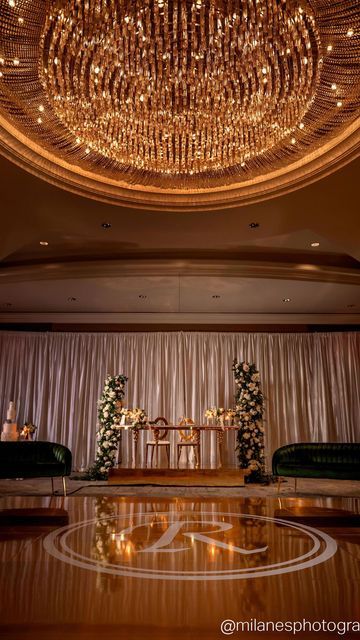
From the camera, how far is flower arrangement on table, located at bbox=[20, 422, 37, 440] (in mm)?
9797

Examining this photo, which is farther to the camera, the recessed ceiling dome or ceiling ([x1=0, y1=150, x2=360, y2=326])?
ceiling ([x1=0, y1=150, x2=360, y2=326])

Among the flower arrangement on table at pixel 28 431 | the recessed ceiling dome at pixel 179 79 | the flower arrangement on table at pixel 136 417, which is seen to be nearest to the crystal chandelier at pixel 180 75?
the recessed ceiling dome at pixel 179 79

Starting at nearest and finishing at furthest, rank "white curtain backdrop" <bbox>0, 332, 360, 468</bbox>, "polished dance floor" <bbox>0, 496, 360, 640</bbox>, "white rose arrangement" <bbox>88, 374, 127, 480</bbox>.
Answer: "polished dance floor" <bbox>0, 496, 360, 640</bbox> → "white rose arrangement" <bbox>88, 374, 127, 480</bbox> → "white curtain backdrop" <bbox>0, 332, 360, 468</bbox>

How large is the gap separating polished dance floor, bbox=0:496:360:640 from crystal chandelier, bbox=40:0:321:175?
2523 mm

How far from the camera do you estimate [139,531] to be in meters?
2.68

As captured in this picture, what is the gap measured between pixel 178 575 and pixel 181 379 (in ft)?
31.1

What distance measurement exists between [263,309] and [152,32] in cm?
836

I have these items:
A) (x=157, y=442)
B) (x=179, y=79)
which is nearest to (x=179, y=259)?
(x=157, y=442)

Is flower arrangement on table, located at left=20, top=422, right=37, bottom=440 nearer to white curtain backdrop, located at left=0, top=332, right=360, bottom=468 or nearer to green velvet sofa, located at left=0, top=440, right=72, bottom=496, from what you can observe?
→ white curtain backdrop, located at left=0, top=332, right=360, bottom=468

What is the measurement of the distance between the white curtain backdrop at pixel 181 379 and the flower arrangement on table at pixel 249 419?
120 centimetres

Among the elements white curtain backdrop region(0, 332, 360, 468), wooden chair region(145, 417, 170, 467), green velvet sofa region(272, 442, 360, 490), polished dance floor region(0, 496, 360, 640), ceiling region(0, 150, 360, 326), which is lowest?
polished dance floor region(0, 496, 360, 640)

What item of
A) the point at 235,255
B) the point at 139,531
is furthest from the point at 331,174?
the point at 139,531

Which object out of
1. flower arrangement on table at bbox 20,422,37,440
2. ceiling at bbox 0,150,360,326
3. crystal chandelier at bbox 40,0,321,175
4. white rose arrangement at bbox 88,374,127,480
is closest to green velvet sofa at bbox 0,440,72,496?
ceiling at bbox 0,150,360,326

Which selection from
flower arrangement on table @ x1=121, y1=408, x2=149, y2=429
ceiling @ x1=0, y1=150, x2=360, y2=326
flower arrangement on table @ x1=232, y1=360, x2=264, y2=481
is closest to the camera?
ceiling @ x1=0, y1=150, x2=360, y2=326
